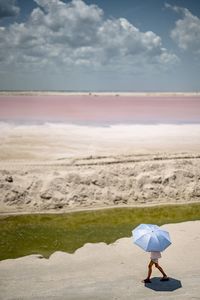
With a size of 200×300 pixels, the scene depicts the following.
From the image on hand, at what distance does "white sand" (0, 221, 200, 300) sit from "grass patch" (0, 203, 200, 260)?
31.4 inches

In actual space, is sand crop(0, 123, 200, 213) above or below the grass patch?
above

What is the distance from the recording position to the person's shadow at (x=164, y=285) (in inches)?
499

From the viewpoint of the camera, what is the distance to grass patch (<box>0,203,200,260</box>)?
16.5 metres

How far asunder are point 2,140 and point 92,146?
8.01 m

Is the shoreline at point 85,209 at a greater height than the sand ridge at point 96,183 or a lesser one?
lesser

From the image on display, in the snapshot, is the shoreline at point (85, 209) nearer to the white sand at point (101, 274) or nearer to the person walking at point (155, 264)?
the white sand at point (101, 274)

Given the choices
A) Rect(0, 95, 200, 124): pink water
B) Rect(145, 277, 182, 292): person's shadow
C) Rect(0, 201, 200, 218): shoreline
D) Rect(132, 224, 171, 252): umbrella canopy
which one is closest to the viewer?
Rect(132, 224, 171, 252): umbrella canopy

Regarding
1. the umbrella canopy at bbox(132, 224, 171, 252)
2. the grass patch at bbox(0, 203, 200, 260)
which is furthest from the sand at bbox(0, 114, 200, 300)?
the umbrella canopy at bbox(132, 224, 171, 252)

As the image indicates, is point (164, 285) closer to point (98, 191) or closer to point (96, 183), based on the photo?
point (98, 191)

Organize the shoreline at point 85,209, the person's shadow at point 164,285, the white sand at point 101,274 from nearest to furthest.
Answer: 1. the white sand at point 101,274
2. the person's shadow at point 164,285
3. the shoreline at point 85,209

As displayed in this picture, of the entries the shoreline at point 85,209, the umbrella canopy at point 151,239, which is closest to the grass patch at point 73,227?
the shoreline at point 85,209

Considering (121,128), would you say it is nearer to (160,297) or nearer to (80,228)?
(80,228)

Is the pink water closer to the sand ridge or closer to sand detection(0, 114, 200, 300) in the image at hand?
sand detection(0, 114, 200, 300)

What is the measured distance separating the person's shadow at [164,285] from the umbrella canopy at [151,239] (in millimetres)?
1501
